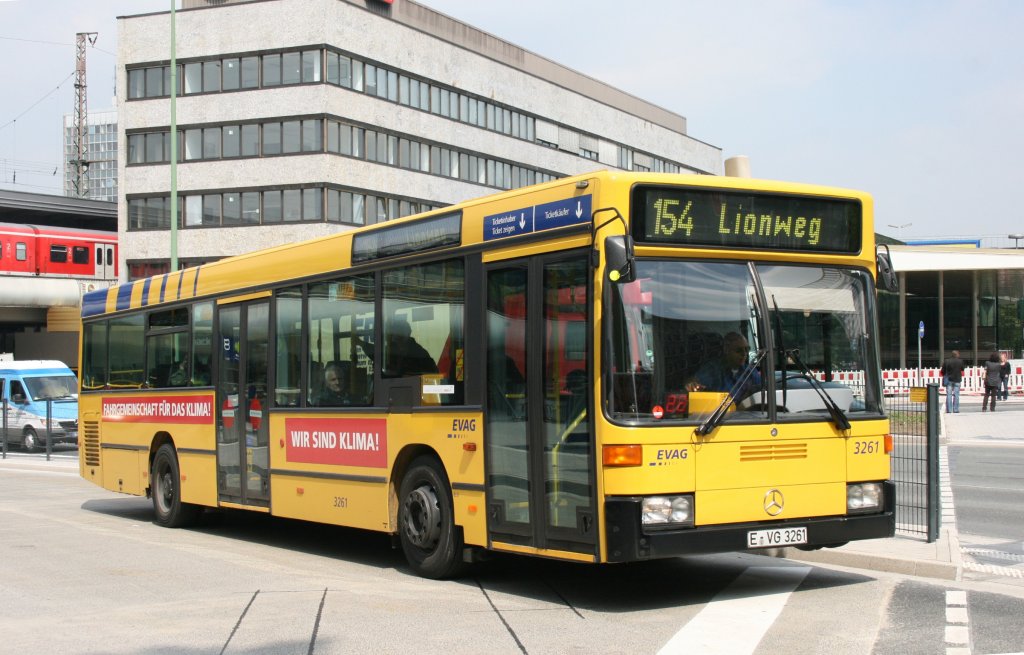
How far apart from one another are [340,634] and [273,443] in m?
5.30

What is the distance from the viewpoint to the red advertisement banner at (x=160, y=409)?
14539mm

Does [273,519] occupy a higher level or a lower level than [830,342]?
lower

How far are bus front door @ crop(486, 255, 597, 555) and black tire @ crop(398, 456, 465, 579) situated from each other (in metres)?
0.66

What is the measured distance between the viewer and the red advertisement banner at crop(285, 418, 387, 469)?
11086mm

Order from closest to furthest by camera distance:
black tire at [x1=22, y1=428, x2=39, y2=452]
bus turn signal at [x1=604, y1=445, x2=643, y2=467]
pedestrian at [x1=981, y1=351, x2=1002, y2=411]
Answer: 1. bus turn signal at [x1=604, y1=445, x2=643, y2=467]
2. black tire at [x1=22, y1=428, x2=39, y2=452]
3. pedestrian at [x1=981, y1=351, x2=1002, y2=411]

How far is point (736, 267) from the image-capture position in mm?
8820

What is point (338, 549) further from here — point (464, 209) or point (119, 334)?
point (119, 334)

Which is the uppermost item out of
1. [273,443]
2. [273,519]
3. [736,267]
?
[736,267]

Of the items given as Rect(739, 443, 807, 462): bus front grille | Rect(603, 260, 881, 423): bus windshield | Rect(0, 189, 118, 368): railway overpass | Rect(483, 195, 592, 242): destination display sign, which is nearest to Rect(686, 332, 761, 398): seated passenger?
Rect(603, 260, 881, 423): bus windshield

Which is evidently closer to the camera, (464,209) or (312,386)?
(464,209)

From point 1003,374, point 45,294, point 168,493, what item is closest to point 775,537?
point 168,493

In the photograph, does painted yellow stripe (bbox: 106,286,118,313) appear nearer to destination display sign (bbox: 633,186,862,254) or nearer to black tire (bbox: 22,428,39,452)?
destination display sign (bbox: 633,186,862,254)

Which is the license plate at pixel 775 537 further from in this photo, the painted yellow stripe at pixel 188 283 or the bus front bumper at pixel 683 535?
the painted yellow stripe at pixel 188 283

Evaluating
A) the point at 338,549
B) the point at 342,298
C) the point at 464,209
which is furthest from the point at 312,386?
the point at 464,209
